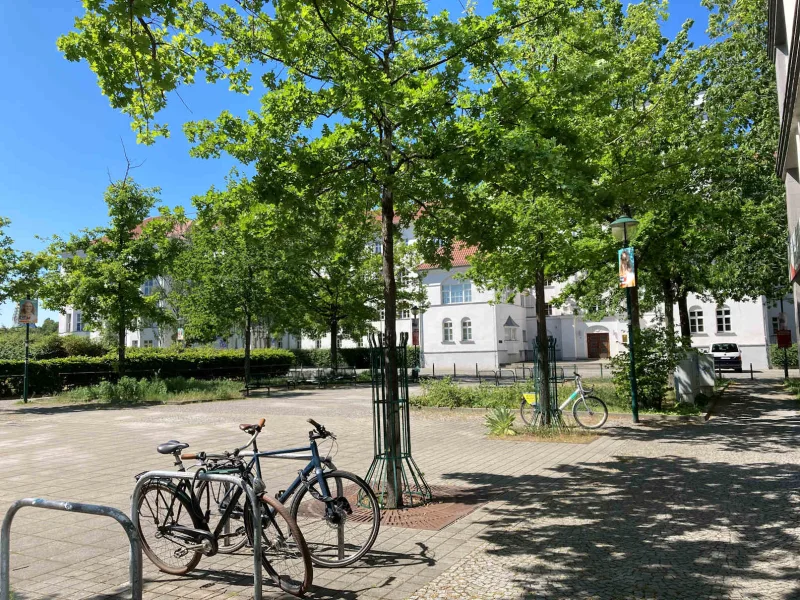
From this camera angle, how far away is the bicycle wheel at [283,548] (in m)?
4.33

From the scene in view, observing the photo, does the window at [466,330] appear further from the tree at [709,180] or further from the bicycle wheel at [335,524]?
the bicycle wheel at [335,524]

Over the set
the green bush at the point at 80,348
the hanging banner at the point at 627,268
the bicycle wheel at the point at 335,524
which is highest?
the hanging banner at the point at 627,268

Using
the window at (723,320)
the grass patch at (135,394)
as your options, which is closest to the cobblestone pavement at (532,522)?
the grass patch at (135,394)

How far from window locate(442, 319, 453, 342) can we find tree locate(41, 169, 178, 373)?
3103 cm

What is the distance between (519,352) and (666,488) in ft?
157

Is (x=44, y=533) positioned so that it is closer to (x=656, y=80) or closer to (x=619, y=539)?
(x=619, y=539)

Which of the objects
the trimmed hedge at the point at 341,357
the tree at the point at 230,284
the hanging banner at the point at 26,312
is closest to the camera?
the hanging banner at the point at 26,312

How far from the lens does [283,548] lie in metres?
4.57

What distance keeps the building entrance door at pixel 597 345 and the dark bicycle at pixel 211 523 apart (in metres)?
56.5

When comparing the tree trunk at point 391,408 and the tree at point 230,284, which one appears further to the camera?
the tree at point 230,284

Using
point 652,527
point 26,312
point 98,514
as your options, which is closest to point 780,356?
point 652,527

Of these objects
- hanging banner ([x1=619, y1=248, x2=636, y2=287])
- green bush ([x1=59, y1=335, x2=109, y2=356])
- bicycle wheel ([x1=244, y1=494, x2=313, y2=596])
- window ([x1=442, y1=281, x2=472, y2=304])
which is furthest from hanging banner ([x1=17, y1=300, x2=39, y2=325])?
window ([x1=442, y1=281, x2=472, y2=304])

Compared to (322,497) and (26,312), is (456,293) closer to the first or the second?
(26,312)

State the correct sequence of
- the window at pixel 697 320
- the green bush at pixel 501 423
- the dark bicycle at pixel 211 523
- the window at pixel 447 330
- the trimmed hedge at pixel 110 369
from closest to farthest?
the dark bicycle at pixel 211 523, the green bush at pixel 501 423, the trimmed hedge at pixel 110 369, the window at pixel 697 320, the window at pixel 447 330
